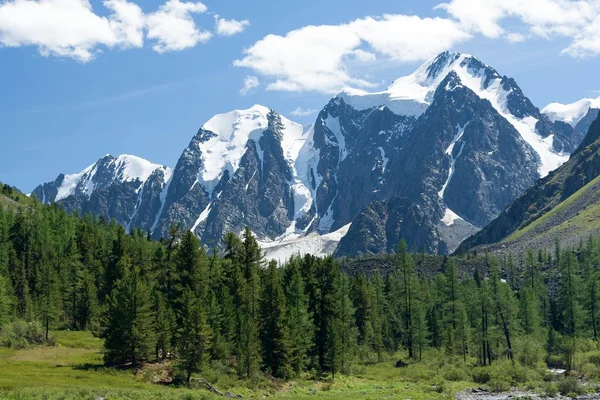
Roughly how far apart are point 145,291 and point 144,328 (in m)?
3.78

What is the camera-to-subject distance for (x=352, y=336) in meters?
107

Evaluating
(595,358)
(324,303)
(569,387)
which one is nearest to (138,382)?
(324,303)

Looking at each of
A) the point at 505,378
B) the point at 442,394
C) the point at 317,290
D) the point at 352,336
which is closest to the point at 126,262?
the point at 317,290

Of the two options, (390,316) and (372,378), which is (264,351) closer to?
(372,378)

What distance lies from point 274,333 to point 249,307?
235 inches

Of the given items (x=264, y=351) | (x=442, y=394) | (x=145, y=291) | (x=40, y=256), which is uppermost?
(x=40, y=256)

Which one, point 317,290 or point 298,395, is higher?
point 317,290

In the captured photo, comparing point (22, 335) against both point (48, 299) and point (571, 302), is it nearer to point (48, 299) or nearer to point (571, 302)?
point (48, 299)

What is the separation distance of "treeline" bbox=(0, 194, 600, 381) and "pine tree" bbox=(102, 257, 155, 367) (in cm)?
13

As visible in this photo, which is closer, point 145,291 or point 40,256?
point 145,291

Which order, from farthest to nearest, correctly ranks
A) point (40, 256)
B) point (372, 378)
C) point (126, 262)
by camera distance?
point (40, 256) → point (126, 262) → point (372, 378)

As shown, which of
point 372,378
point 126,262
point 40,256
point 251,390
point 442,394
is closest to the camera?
point 251,390

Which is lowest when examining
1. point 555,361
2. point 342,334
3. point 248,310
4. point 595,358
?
point 555,361

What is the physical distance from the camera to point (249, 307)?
8544cm
